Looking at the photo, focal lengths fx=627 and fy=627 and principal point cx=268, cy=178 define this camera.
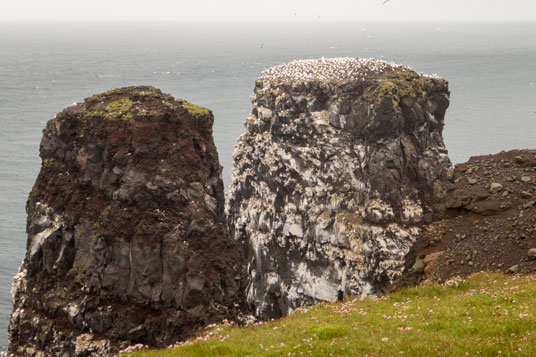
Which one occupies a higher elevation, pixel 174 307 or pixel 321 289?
pixel 174 307

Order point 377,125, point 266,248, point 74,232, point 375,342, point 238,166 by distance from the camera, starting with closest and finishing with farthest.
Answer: point 375,342
point 74,232
point 377,125
point 266,248
point 238,166

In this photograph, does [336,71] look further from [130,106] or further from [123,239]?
[123,239]

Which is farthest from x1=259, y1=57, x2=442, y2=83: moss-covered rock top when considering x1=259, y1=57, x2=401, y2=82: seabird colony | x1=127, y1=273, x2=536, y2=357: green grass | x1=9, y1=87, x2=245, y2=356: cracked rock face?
x1=127, y1=273, x2=536, y2=357: green grass

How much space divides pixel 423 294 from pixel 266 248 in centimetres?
3211

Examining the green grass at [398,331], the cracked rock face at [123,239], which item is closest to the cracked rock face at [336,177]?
the cracked rock face at [123,239]

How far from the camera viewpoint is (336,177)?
5556cm

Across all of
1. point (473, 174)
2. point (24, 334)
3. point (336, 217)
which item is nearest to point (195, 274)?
point (24, 334)

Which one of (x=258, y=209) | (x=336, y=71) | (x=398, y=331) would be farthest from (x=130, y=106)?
(x=336, y=71)

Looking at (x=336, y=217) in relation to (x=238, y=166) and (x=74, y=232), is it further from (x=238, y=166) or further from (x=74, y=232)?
(x=74, y=232)

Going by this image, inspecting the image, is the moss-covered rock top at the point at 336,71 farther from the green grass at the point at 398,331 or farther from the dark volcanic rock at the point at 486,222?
the green grass at the point at 398,331

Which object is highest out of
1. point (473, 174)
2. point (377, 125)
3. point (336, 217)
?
point (377, 125)

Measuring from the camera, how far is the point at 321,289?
179 feet

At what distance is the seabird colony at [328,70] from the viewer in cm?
5775

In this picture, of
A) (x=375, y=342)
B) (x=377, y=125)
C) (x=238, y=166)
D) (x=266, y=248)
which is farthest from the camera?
(x=238, y=166)
